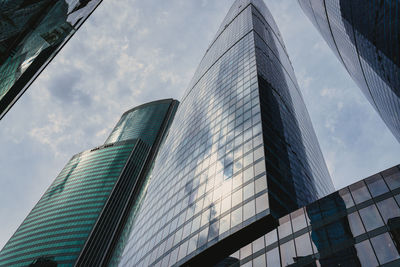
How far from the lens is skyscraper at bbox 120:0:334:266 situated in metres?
29.7

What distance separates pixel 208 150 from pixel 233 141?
5732 mm

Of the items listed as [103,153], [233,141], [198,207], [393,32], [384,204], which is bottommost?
[384,204]

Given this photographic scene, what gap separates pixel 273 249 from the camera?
2369cm

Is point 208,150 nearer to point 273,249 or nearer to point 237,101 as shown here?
point 237,101

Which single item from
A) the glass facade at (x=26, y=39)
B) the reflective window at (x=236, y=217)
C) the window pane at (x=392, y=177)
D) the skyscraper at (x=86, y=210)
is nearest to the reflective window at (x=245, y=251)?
the reflective window at (x=236, y=217)

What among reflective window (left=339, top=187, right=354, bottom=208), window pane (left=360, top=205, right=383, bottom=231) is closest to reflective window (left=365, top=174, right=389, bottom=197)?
window pane (left=360, top=205, right=383, bottom=231)

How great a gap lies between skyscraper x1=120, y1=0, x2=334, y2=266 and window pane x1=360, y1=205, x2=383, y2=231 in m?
8.54

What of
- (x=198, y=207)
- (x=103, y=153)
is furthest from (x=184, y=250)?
(x=103, y=153)

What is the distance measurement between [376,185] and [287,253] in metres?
8.55

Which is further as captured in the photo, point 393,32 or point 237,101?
point 237,101

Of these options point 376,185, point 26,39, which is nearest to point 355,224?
point 376,185

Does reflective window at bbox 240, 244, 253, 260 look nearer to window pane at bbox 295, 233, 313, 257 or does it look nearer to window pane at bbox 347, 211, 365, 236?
window pane at bbox 295, 233, 313, 257

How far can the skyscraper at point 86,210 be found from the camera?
359 feet

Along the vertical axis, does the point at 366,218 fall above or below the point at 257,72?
below
